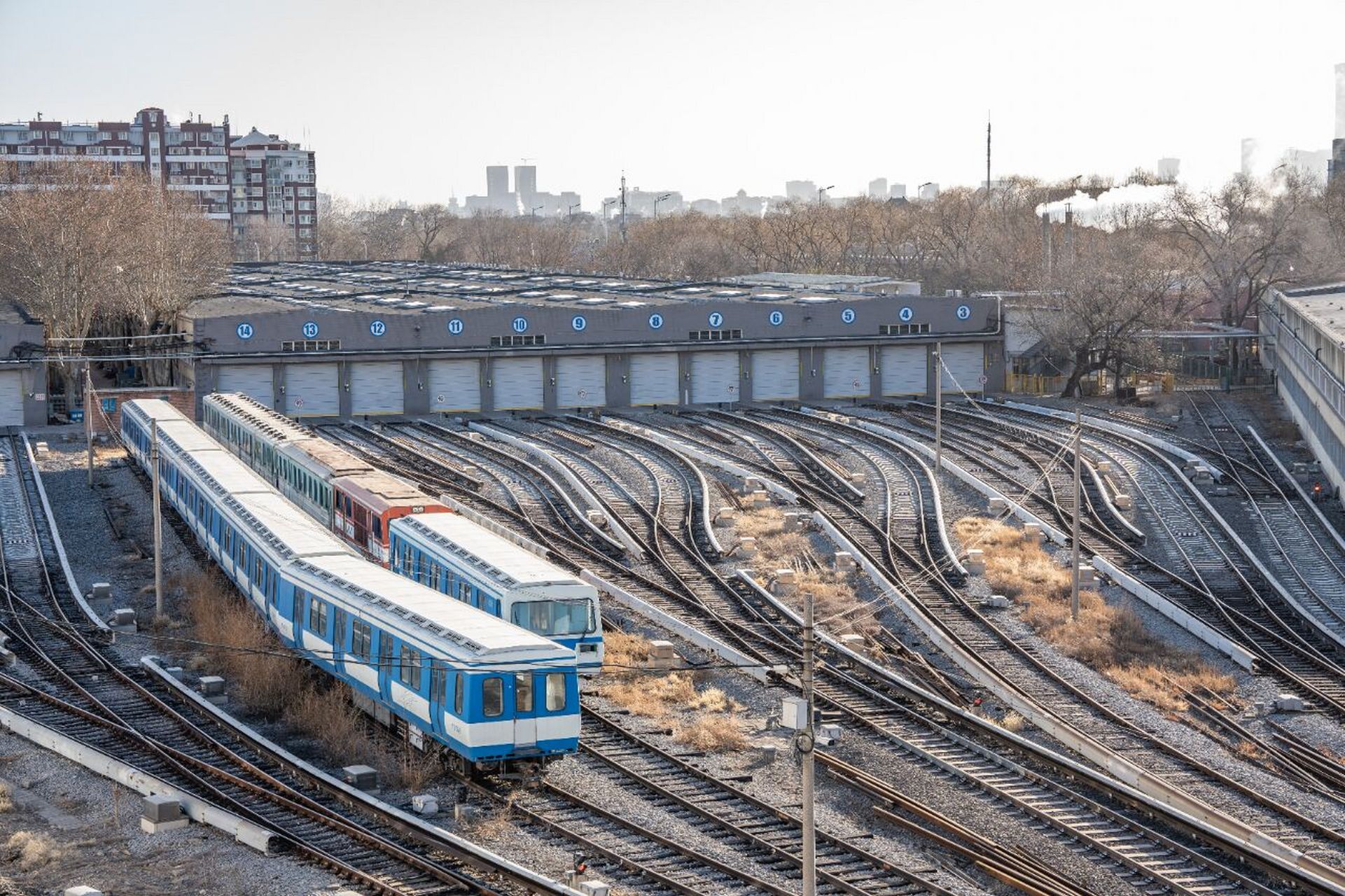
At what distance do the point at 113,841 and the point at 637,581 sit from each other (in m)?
14.5

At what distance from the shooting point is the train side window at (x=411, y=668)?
2088cm

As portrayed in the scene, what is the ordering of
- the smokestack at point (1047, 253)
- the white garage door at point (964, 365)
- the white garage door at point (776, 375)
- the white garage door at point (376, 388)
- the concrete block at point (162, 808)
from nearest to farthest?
1. the concrete block at point (162, 808)
2. the white garage door at point (376, 388)
3. the white garage door at point (776, 375)
4. the white garage door at point (964, 365)
5. the smokestack at point (1047, 253)

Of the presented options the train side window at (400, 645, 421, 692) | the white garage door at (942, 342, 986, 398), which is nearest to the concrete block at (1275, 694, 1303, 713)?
the train side window at (400, 645, 421, 692)

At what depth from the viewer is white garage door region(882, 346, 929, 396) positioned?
61.3m

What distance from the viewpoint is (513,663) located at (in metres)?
19.8

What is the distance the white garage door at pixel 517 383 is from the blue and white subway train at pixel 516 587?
3126 centimetres

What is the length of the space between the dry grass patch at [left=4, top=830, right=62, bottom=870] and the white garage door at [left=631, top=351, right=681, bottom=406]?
41257mm

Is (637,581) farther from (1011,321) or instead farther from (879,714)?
(1011,321)

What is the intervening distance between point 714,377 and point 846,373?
508 centimetres

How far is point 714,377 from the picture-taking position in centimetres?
5975

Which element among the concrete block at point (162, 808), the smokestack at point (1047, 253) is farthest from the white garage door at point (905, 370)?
the concrete block at point (162, 808)

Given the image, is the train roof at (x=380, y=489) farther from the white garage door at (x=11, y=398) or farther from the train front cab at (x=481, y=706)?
the white garage door at (x=11, y=398)

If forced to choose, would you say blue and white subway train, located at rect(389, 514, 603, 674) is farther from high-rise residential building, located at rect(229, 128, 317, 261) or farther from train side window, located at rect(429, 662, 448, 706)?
high-rise residential building, located at rect(229, 128, 317, 261)

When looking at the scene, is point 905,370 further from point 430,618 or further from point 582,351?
point 430,618
